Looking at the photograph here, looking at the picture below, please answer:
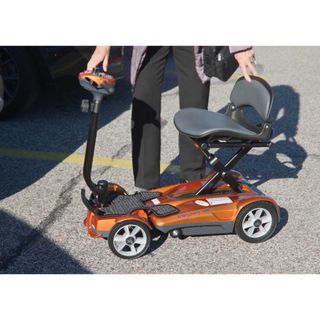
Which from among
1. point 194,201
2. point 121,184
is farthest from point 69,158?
point 194,201

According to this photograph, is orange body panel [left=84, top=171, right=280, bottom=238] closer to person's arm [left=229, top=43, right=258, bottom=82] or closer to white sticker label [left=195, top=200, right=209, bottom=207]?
white sticker label [left=195, top=200, right=209, bottom=207]

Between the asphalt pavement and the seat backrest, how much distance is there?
788 mm

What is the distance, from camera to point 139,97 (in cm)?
325

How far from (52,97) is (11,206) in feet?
8.07

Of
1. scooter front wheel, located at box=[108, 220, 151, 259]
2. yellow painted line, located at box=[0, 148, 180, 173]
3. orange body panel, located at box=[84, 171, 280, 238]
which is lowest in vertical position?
yellow painted line, located at box=[0, 148, 180, 173]

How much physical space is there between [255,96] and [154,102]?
2.28 ft

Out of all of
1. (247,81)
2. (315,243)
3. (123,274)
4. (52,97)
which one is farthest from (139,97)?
(52,97)

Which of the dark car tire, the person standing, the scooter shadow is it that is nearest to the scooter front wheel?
the scooter shadow

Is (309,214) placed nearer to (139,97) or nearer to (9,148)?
(139,97)

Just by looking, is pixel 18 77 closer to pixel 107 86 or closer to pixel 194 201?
pixel 107 86

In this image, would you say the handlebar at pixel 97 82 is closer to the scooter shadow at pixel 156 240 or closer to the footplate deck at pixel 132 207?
the footplate deck at pixel 132 207

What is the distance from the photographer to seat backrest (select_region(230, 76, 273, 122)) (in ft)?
9.34

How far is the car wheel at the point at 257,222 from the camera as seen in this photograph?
9.34 ft
